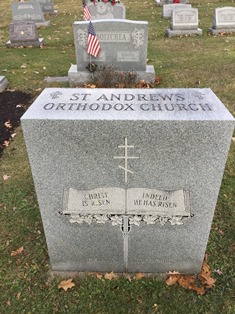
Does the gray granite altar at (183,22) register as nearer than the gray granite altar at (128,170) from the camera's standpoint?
No

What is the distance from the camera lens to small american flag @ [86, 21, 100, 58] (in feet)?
25.1

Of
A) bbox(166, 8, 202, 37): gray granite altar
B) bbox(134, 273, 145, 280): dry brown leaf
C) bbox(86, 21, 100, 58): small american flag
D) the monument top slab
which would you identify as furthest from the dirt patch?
bbox(166, 8, 202, 37): gray granite altar

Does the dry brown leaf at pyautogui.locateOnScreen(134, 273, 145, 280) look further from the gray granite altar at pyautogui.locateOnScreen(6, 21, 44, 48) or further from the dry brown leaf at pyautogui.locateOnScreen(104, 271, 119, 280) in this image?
the gray granite altar at pyautogui.locateOnScreen(6, 21, 44, 48)

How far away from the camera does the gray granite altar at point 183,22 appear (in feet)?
40.8

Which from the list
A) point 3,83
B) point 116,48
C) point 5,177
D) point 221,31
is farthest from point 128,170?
point 221,31

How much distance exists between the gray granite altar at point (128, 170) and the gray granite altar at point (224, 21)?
1104cm

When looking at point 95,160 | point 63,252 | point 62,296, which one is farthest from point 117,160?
point 62,296

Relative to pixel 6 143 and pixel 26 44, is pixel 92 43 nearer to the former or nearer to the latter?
pixel 6 143

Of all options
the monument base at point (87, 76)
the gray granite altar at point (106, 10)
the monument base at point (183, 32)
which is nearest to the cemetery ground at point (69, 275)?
the monument base at point (87, 76)

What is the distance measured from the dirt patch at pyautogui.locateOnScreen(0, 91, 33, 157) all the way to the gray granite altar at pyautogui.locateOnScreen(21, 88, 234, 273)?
11.1ft

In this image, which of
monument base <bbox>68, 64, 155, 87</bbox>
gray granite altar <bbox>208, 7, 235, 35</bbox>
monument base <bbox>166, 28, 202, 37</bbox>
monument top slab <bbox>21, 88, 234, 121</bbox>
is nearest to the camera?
monument top slab <bbox>21, 88, 234, 121</bbox>

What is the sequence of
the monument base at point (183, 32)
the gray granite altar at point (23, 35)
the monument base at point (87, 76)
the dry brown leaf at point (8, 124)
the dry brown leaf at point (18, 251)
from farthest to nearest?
1. the monument base at point (183, 32)
2. the gray granite altar at point (23, 35)
3. the monument base at point (87, 76)
4. the dry brown leaf at point (8, 124)
5. the dry brown leaf at point (18, 251)

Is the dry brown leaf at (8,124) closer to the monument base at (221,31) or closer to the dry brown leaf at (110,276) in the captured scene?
the dry brown leaf at (110,276)

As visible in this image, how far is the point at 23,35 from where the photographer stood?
1159 centimetres
